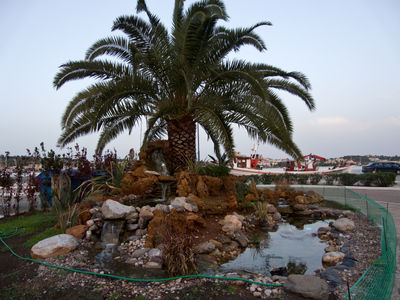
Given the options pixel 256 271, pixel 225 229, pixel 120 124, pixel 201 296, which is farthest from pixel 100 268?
pixel 120 124

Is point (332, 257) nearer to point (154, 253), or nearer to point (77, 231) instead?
point (154, 253)

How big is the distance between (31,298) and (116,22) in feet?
22.2

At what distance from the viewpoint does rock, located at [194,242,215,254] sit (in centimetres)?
480

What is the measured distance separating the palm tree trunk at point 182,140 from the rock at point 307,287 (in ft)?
17.9

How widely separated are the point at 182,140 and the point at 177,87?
63.0 inches

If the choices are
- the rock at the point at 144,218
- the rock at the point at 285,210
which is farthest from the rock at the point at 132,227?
the rock at the point at 285,210

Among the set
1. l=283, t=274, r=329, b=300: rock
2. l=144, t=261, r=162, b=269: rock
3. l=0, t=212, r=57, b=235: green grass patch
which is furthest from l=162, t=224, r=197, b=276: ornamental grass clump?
l=0, t=212, r=57, b=235: green grass patch

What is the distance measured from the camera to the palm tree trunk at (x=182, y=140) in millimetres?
8211

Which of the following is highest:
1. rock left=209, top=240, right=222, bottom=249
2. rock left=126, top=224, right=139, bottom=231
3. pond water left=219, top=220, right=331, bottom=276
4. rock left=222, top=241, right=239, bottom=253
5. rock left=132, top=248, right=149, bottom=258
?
rock left=126, top=224, right=139, bottom=231

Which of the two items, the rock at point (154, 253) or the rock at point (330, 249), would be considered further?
the rock at point (330, 249)

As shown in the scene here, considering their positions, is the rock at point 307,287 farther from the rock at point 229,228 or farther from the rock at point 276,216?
the rock at point 276,216

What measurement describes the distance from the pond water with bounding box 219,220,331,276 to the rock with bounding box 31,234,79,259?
2670 millimetres

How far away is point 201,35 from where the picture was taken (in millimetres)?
6680

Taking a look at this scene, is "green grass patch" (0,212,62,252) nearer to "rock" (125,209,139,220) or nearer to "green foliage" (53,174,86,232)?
"green foliage" (53,174,86,232)
